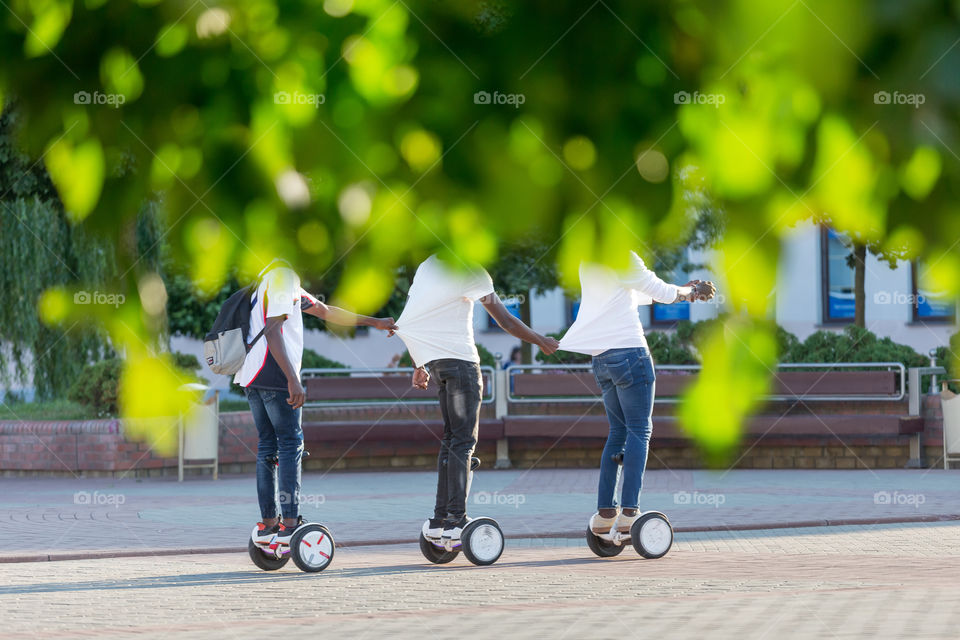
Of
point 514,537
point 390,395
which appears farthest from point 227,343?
point 390,395

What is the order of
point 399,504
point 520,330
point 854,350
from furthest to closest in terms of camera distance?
1. point 854,350
2. point 399,504
3. point 520,330

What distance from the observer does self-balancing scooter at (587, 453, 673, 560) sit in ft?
25.5

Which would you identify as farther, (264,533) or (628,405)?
(628,405)

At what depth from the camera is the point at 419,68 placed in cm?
160

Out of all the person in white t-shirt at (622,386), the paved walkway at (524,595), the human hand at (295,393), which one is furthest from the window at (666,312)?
the human hand at (295,393)

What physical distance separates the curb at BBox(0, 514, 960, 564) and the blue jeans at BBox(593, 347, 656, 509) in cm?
184

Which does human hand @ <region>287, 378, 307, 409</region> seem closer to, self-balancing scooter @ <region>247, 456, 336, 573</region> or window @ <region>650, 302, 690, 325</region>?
self-balancing scooter @ <region>247, 456, 336, 573</region>

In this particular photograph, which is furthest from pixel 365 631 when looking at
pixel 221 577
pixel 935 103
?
pixel 935 103

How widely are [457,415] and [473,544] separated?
0.74 metres

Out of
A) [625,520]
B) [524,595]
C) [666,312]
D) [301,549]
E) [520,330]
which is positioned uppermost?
[666,312]

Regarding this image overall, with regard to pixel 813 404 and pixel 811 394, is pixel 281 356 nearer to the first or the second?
pixel 811 394

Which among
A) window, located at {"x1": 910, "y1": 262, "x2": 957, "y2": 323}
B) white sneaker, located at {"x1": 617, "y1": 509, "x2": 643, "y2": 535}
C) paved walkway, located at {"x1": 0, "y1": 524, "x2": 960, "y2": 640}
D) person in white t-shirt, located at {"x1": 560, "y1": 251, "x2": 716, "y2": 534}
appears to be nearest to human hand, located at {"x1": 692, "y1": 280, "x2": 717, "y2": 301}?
window, located at {"x1": 910, "y1": 262, "x2": 957, "y2": 323}

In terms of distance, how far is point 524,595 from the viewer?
6.64 metres

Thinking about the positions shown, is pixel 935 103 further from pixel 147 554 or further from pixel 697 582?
pixel 147 554
